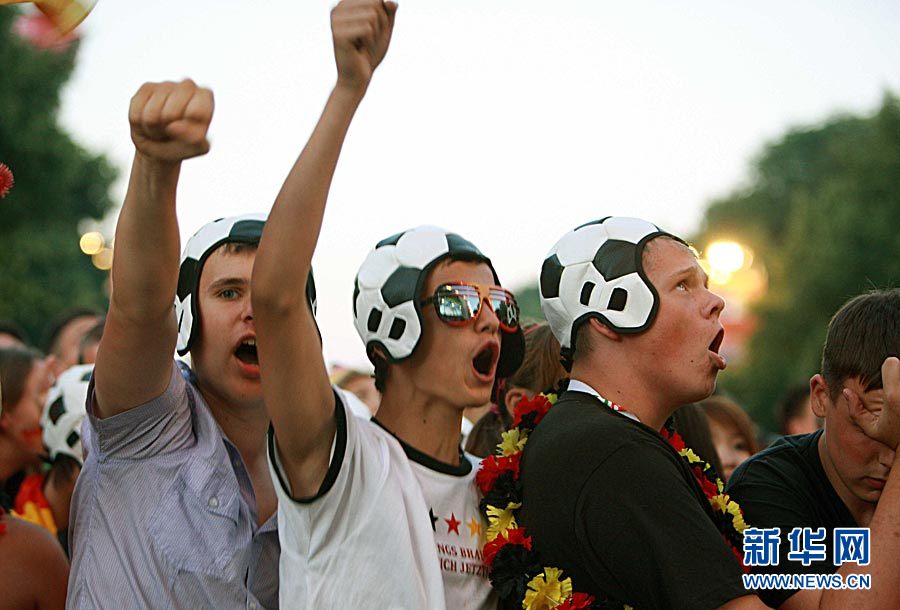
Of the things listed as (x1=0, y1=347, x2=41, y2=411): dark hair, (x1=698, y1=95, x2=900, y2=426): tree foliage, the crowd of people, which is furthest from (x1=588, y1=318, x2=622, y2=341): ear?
(x1=698, y1=95, x2=900, y2=426): tree foliage

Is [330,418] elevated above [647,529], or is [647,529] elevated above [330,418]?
[330,418]

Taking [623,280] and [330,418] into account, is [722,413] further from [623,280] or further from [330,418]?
[330,418]

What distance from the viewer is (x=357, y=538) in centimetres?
346

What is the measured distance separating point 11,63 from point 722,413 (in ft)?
106

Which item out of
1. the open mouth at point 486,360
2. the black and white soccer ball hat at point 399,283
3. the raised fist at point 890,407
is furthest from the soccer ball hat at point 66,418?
the raised fist at point 890,407

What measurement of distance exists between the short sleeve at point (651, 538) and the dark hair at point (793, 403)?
5988mm

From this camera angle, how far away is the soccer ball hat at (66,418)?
20.6 ft

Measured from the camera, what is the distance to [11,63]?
115 feet

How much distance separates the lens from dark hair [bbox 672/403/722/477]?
541 centimetres

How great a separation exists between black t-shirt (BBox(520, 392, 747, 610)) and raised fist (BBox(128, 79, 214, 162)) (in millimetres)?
1526

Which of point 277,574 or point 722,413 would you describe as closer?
point 277,574

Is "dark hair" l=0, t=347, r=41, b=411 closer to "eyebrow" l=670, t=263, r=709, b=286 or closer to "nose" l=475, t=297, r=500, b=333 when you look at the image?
"nose" l=475, t=297, r=500, b=333

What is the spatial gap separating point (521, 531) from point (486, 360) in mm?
675

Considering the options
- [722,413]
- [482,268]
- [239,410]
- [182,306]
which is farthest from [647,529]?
[722,413]
